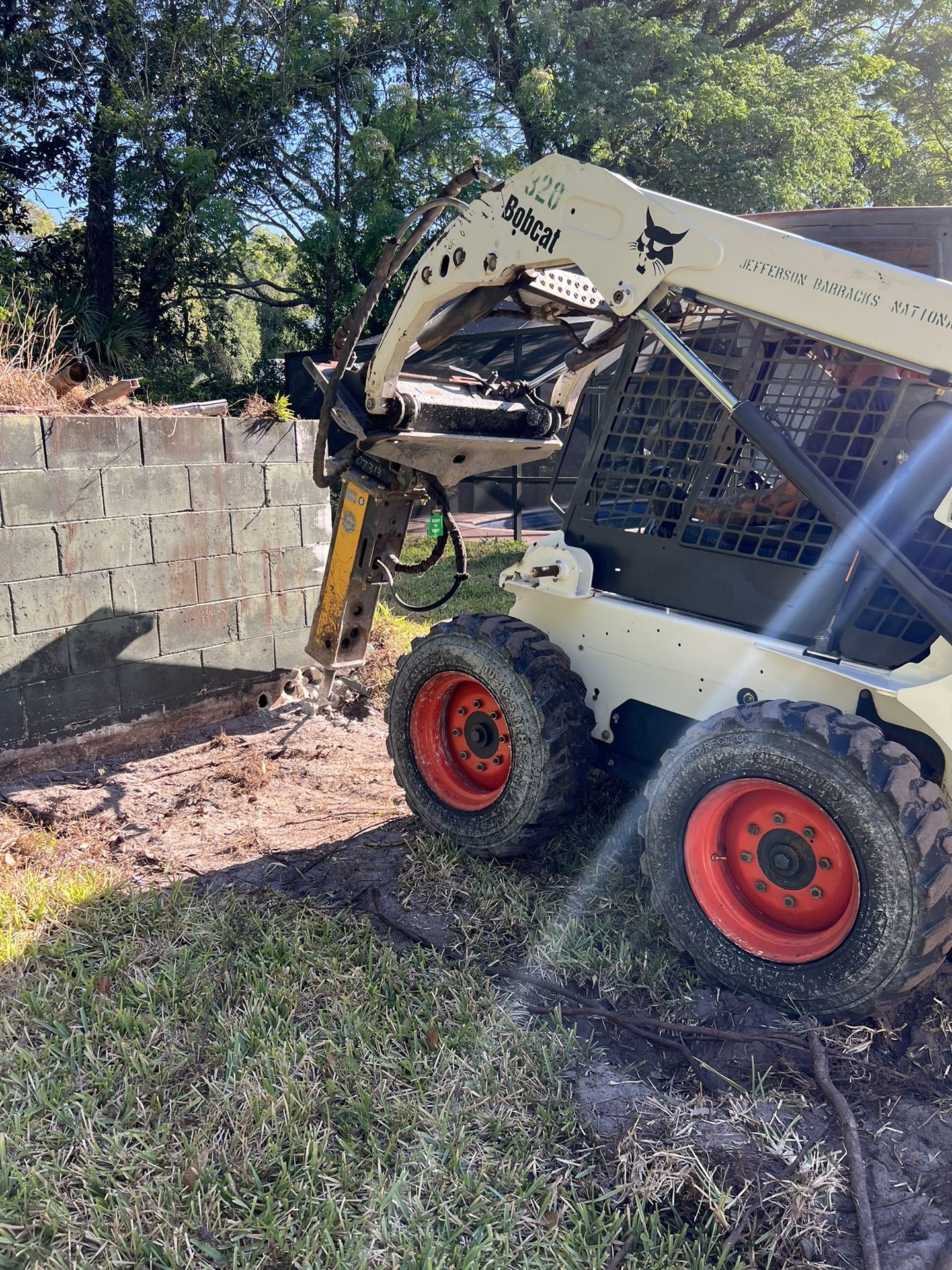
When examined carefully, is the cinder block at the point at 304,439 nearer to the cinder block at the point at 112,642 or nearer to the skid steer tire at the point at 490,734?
the cinder block at the point at 112,642

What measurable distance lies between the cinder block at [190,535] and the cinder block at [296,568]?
394 mm

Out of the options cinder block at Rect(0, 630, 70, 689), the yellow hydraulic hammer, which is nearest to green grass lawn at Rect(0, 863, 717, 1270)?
cinder block at Rect(0, 630, 70, 689)

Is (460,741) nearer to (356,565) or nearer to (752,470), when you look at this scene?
(356,565)

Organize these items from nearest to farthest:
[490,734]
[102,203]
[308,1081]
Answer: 1. [308,1081]
2. [490,734]
3. [102,203]

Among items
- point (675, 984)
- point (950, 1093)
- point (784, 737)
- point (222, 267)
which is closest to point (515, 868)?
point (675, 984)

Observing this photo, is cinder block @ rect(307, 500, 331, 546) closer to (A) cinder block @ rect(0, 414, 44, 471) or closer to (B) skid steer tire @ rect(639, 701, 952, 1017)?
(A) cinder block @ rect(0, 414, 44, 471)

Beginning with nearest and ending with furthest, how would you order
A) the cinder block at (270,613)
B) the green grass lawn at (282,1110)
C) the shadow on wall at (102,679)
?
1. the green grass lawn at (282,1110)
2. the shadow on wall at (102,679)
3. the cinder block at (270,613)

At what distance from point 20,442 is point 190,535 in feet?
3.55

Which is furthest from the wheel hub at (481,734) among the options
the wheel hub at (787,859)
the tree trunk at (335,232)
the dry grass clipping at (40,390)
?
the tree trunk at (335,232)

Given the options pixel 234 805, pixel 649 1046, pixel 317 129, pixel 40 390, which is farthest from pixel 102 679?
pixel 317 129

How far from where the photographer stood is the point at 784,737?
279cm

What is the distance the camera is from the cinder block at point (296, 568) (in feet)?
19.3

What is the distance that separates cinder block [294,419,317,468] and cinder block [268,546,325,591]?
1.86ft

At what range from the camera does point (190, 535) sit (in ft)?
17.5
